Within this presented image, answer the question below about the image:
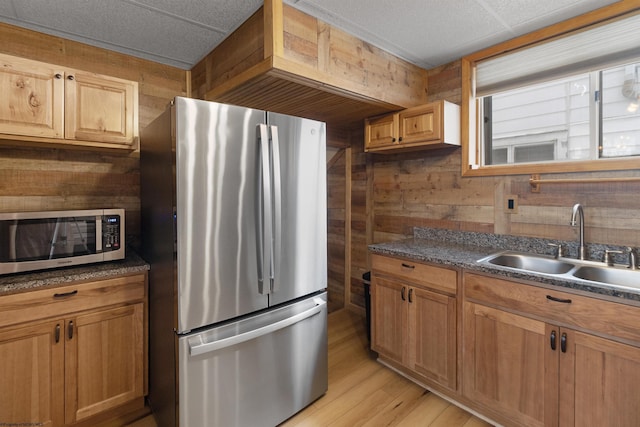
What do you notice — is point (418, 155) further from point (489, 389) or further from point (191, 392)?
point (191, 392)

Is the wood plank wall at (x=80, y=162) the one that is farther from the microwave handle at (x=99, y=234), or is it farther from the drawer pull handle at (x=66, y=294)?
the drawer pull handle at (x=66, y=294)

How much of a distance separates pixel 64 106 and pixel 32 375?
1491 millimetres

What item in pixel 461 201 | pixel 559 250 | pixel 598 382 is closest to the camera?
pixel 598 382

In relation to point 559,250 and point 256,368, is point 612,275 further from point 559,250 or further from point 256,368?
point 256,368

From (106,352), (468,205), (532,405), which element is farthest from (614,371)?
(106,352)

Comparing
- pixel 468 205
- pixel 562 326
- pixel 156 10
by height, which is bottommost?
pixel 562 326

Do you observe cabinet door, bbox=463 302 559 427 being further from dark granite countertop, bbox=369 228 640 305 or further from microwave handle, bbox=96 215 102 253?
microwave handle, bbox=96 215 102 253

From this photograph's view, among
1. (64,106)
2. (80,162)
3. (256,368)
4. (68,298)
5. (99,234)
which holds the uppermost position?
A: (64,106)

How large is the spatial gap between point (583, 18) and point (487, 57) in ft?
1.93

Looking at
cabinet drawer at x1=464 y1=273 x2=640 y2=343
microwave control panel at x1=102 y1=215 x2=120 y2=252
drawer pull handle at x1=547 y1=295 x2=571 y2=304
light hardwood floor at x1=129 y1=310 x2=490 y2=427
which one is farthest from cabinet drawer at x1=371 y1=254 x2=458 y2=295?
microwave control panel at x1=102 y1=215 x2=120 y2=252

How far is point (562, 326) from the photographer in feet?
5.07

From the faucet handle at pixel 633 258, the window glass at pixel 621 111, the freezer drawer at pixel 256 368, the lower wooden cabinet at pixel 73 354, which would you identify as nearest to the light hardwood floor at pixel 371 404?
the freezer drawer at pixel 256 368

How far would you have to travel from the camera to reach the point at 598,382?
1.44 m

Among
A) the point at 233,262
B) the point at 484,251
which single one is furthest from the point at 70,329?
the point at 484,251
